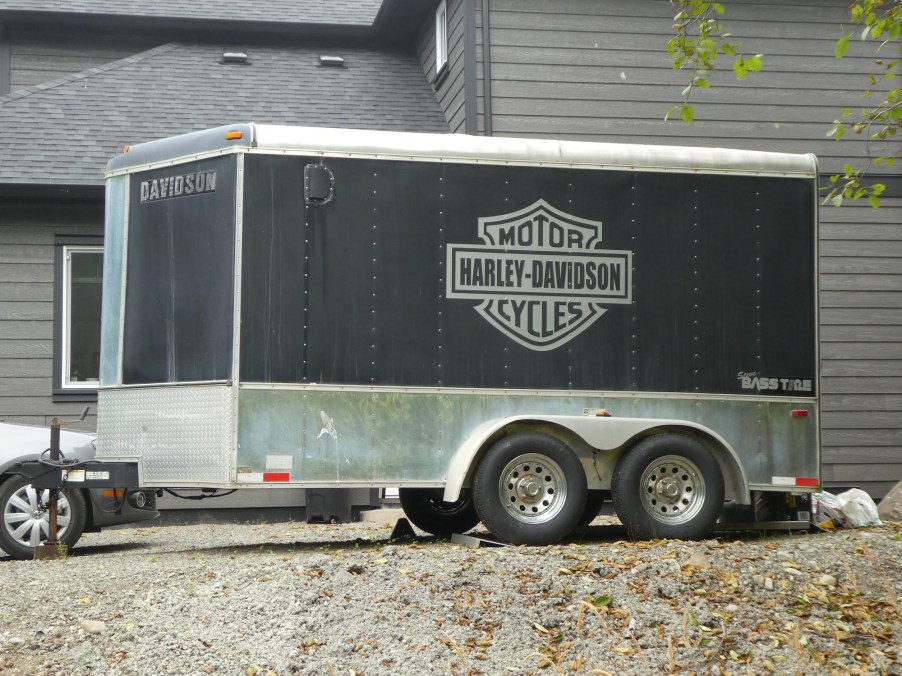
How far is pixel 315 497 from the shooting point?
831cm

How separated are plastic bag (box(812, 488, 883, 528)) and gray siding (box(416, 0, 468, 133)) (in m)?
6.02

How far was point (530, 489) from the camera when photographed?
846 centimetres

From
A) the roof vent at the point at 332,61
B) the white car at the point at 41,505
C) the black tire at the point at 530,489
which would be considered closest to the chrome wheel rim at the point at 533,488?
the black tire at the point at 530,489

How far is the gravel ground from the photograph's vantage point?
588 centimetres

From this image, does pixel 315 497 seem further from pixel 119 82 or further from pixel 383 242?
pixel 119 82

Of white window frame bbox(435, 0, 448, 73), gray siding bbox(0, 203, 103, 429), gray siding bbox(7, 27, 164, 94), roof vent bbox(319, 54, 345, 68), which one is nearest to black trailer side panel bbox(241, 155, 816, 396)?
gray siding bbox(0, 203, 103, 429)

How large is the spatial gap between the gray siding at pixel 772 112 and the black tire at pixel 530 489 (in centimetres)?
595

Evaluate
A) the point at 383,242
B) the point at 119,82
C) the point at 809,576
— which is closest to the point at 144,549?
the point at 383,242

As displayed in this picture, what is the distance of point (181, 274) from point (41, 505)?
2465 mm

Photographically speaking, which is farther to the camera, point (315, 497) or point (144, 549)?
point (144, 549)

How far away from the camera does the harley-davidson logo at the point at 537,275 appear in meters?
8.62

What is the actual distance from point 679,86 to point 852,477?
5.03 m

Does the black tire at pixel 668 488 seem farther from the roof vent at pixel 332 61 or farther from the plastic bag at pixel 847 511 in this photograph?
the roof vent at pixel 332 61

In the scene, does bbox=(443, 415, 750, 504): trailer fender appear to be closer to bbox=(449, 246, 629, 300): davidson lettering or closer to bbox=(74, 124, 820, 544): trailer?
bbox=(74, 124, 820, 544): trailer
